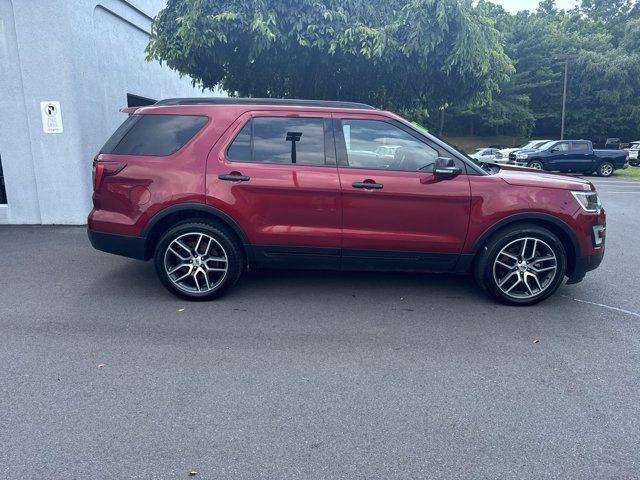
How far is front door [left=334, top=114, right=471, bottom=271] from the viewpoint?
450cm

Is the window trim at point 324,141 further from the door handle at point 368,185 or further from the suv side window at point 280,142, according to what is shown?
the door handle at point 368,185

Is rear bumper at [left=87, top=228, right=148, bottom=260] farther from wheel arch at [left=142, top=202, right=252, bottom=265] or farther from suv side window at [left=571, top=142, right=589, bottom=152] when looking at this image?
suv side window at [left=571, top=142, right=589, bottom=152]

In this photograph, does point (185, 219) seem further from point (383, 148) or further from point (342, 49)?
point (342, 49)

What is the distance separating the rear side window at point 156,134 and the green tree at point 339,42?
3121 mm

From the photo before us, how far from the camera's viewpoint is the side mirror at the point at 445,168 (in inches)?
172

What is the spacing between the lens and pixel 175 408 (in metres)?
2.94

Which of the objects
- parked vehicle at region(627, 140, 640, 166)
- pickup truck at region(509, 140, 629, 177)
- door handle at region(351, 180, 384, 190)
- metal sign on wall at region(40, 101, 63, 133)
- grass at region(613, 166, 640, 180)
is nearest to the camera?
door handle at region(351, 180, 384, 190)

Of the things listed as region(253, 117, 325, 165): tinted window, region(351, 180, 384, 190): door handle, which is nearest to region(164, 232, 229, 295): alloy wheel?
region(253, 117, 325, 165): tinted window

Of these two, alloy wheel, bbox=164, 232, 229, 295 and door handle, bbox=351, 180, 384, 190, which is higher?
door handle, bbox=351, 180, 384, 190

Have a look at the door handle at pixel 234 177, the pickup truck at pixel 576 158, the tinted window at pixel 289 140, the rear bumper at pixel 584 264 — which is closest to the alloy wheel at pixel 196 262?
the door handle at pixel 234 177

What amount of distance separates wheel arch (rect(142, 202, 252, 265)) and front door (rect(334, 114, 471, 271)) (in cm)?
101

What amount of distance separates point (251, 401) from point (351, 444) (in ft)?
2.41

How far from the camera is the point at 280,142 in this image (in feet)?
15.2

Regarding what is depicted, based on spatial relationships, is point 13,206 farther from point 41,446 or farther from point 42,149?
point 41,446
